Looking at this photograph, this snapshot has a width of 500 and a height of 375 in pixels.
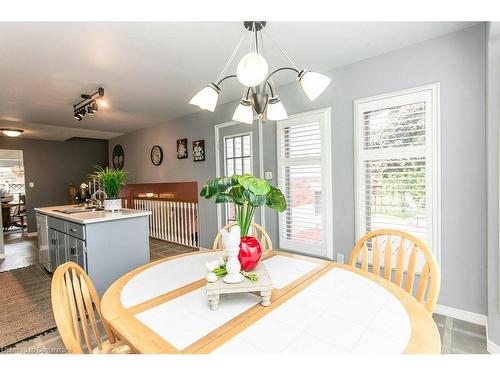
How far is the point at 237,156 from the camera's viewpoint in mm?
3742

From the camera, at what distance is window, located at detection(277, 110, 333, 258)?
107 inches

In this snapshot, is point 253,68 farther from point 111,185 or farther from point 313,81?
point 111,185

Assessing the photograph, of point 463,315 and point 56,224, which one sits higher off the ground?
point 56,224

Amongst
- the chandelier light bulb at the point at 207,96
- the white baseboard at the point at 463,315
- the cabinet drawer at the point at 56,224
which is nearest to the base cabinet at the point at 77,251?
the cabinet drawer at the point at 56,224

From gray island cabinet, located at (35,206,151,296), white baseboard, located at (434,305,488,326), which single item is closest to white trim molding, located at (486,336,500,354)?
white baseboard, located at (434,305,488,326)

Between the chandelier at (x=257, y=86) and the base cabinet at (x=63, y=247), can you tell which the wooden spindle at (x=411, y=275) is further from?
the base cabinet at (x=63, y=247)

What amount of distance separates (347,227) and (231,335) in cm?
209

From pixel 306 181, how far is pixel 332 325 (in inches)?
83.6

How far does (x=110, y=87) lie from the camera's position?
306 centimetres

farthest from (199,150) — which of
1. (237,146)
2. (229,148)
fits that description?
(237,146)

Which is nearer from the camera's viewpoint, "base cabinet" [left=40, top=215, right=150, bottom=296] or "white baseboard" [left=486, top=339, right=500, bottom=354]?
"white baseboard" [left=486, top=339, right=500, bottom=354]

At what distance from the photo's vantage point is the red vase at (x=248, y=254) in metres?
1.15

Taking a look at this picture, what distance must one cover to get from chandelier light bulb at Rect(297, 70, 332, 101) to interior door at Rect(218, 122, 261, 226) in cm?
217

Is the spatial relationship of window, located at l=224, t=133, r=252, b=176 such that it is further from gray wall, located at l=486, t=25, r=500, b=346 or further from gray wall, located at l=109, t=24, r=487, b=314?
gray wall, located at l=486, t=25, r=500, b=346
